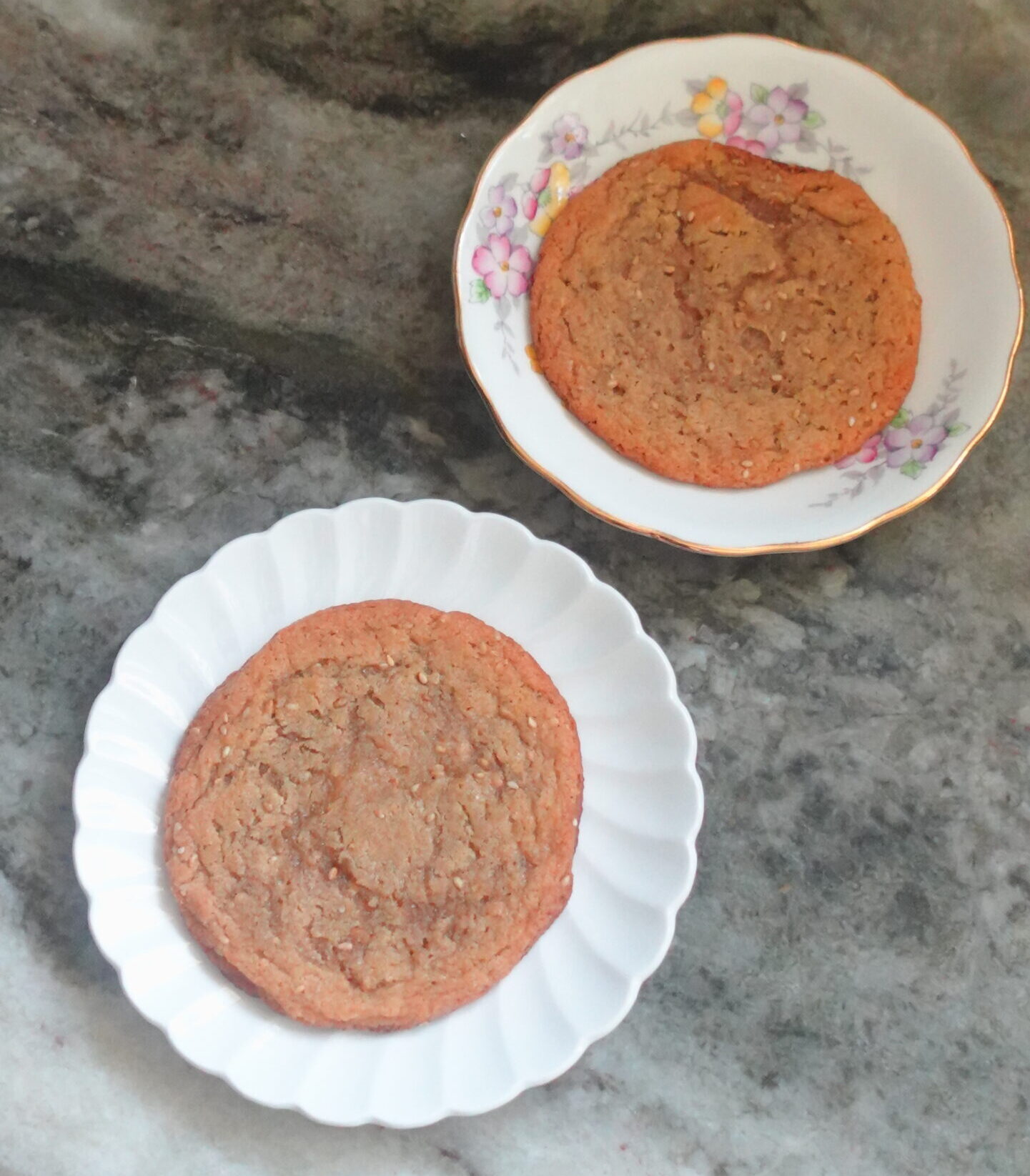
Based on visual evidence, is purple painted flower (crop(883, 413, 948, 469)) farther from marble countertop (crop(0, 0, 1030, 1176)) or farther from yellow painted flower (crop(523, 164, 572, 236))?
yellow painted flower (crop(523, 164, 572, 236))

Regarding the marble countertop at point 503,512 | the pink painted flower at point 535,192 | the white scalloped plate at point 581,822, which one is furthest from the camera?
the pink painted flower at point 535,192

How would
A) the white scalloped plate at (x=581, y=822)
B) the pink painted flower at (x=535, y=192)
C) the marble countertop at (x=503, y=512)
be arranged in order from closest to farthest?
1. the white scalloped plate at (x=581, y=822)
2. the marble countertop at (x=503, y=512)
3. the pink painted flower at (x=535, y=192)

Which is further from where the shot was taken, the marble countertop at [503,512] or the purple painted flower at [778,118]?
the purple painted flower at [778,118]

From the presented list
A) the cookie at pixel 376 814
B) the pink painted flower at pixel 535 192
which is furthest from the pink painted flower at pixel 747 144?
the cookie at pixel 376 814

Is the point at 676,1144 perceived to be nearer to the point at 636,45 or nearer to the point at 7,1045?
the point at 7,1045

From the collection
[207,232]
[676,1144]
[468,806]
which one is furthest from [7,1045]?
[207,232]

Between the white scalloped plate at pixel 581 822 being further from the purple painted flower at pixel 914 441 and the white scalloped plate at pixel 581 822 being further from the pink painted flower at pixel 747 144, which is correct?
the pink painted flower at pixel 747 144

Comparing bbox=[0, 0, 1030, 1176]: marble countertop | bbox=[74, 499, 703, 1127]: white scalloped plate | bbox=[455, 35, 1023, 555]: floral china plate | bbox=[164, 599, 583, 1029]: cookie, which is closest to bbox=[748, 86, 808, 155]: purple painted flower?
bbox=[455, 35, 1023, 555]: floral china plate

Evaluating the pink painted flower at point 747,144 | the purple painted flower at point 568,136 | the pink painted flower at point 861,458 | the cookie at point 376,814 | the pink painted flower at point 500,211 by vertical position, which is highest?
the pink painted flower at point 747,144
